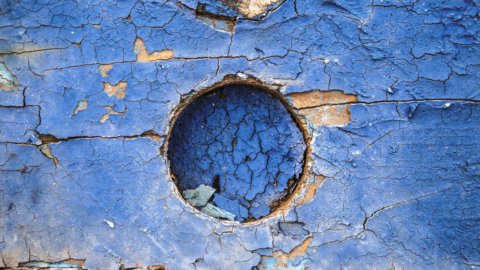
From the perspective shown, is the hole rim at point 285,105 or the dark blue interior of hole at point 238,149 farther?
the dark blue interior of hole at point 238,149

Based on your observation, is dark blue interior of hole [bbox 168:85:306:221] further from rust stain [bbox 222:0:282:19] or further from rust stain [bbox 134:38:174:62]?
rust stain [bbox 222:0:282:19]

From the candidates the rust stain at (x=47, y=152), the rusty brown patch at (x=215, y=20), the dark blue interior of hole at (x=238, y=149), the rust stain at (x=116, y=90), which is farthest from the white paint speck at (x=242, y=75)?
the rust stain at (x=47, y=152)

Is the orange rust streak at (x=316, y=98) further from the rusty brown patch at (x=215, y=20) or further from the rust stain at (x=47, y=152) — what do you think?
the rust stain at (x=47, y=152)

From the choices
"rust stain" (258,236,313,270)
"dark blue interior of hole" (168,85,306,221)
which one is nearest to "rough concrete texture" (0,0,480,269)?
"rust stain" (258,236,313,270)

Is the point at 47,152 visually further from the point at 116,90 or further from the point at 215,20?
the point at 215,20

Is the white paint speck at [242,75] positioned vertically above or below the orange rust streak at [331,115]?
above

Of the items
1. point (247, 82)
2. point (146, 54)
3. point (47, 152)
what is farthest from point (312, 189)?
point (47, 152)

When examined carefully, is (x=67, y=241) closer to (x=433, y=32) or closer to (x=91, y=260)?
(x=91, y=260)
